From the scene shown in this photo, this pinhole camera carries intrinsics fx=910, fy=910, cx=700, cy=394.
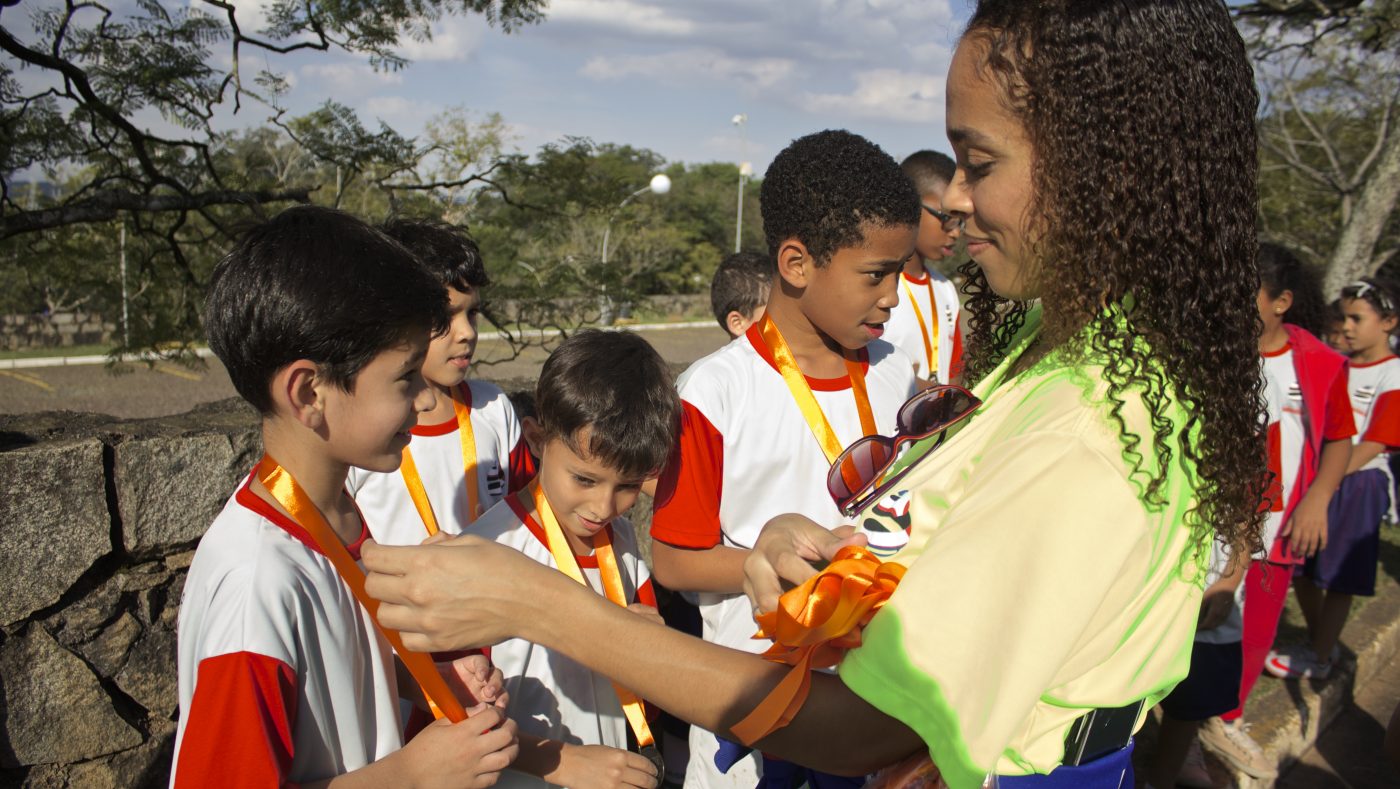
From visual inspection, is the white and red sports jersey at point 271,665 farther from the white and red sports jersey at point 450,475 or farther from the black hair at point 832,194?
the black hair at point 832,194

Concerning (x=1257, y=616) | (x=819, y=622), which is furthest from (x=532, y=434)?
(x=1257, y=616)

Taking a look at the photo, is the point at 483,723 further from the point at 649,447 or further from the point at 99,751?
Result: the point at 99,751

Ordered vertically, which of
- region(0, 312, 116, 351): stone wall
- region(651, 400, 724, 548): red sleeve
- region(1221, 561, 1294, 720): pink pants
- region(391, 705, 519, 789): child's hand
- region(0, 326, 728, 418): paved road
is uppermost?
region(651, 400, 724, 548): red sleeve

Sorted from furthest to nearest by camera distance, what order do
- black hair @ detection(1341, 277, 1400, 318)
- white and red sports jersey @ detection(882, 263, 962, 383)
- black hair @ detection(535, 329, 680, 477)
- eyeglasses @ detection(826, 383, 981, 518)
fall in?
1. black hair @ detection(1341, 277, 1400, 318)
2. white and red sports jersey @ detection(882, 263, 962, 383)
3. black hair @ detection(535, 329, 680, 477)
4. eyeglasses @ detection(826, 383, 981, 518)

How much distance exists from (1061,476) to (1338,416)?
4428 mm

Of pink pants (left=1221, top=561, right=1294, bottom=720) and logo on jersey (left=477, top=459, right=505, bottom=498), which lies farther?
pink pants (left=1221, top=561, right=1294, bottom=720)

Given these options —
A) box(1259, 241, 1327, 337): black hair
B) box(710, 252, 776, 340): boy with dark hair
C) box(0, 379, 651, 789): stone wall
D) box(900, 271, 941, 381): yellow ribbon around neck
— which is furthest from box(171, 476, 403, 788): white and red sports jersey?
box(900, 271, 941, 381): yellow ribbon around neck

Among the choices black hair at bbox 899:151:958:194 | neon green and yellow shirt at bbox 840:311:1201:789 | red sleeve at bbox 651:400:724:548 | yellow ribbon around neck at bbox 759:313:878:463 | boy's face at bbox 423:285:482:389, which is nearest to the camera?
neon green and yellow shirt at bbox 840:311:1201:789

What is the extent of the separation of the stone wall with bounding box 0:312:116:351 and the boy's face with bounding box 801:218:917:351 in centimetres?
1998

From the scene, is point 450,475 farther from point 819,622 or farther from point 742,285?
point 819,622

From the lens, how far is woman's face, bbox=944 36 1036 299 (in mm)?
1374

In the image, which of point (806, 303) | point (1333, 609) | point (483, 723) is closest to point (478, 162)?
point (806, 303)

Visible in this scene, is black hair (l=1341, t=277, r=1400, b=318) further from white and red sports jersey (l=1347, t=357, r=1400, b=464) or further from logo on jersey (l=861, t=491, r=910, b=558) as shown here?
logo on jersey (l=861, t=491, r=910, b=558)

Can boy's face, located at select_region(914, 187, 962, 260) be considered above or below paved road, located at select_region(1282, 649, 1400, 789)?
above
